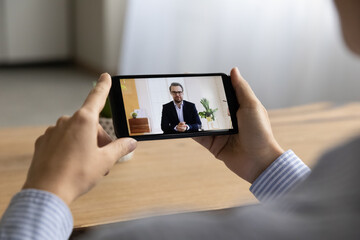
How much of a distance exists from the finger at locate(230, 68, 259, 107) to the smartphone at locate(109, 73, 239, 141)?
1 cm

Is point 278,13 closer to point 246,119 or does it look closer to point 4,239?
point 246,119

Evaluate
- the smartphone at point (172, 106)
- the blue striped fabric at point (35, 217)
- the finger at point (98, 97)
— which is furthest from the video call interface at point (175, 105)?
the blue striped fabric at point (35, 217)

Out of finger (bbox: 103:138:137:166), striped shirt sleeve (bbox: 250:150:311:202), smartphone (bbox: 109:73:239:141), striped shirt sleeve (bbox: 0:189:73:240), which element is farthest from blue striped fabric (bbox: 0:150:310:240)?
striped shirt sleeve (bbox: 250:150:311:202)

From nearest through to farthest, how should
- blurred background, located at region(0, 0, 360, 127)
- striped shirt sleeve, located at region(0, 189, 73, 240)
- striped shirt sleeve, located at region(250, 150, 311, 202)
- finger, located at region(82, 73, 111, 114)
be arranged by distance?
striped shirt sleeve, located at region(0, 189, 73, 240) → finger, located at region(82, 73, 111, 114) → striped shirt sleeve, located at region(250, 150, 311, 202) → blurred background, located at region(0, 0, 360, 127)

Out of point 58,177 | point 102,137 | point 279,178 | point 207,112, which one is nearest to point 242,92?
point 207,112

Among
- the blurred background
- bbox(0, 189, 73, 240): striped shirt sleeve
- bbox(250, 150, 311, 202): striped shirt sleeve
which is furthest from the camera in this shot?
the blurred background

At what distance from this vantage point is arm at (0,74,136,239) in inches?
22.8

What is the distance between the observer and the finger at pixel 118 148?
73 cm

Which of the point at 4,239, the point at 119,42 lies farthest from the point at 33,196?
the point at 119,42

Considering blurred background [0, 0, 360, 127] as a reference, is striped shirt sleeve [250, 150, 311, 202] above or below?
above

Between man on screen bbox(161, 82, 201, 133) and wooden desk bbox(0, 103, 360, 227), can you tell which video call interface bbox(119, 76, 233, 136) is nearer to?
man on screen bbox(161, 82, 201, 133)

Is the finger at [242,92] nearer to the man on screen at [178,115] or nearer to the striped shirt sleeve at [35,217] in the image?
the man on screen at [178,115]

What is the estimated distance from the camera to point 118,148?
2.52ft

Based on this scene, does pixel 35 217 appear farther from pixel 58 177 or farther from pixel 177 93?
pixel 177 93
